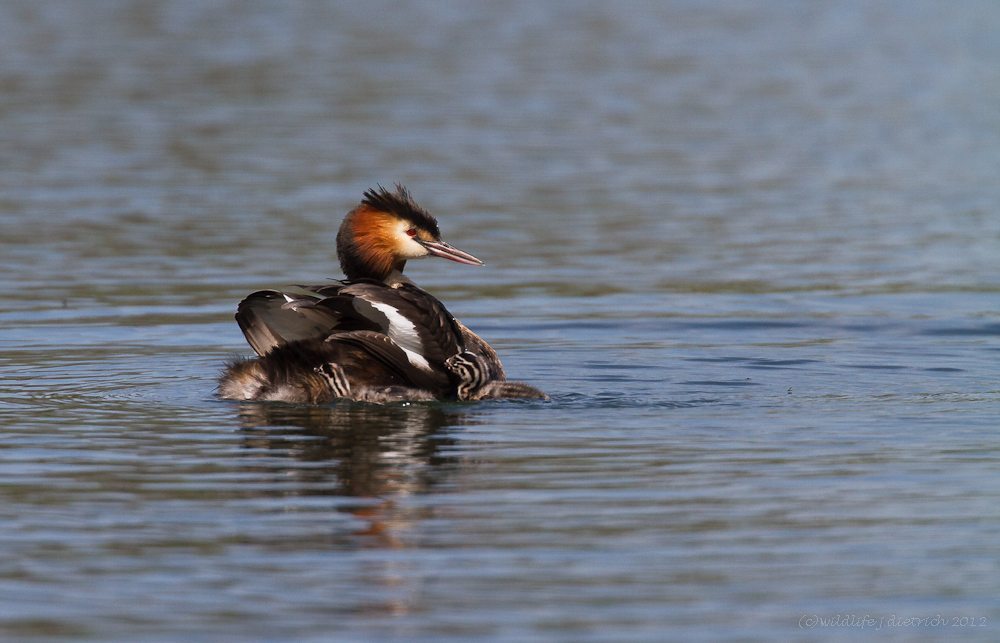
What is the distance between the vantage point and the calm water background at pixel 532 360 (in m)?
6.59

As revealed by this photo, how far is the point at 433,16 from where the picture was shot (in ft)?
156

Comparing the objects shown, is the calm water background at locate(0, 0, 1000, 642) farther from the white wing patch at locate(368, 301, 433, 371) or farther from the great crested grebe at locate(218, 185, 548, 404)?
the white wing patch at locate(368, 301, 433, 371)

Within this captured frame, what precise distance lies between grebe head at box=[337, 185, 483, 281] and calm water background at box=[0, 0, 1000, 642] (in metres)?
1.10

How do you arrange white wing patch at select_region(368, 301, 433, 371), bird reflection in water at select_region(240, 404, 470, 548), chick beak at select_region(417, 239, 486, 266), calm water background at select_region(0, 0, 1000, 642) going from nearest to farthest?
1. calm water background at select_region(0, 0, 1000, 642)
2. bird reflection in water at select_region(240, 404, 470, 548)
3. white wing patch at select_region(368, 301, 433, 371)
4. chick beak at select_region(417, 239, 486, 266)

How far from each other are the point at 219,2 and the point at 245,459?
45605mm

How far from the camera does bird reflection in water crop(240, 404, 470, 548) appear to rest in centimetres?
775

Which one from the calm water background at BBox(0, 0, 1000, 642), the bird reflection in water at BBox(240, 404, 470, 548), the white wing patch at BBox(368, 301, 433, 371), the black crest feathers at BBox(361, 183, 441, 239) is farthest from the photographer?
the black crest feathers at BBox(361, 183, 441, 239)

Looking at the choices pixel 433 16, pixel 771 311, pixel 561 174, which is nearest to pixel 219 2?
pixel 433 16

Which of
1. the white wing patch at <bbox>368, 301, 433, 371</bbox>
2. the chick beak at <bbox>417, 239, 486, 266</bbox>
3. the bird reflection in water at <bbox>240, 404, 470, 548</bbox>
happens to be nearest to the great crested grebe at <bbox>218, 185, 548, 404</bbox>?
the white wing patch at <bbox>368, 301, 433, 371</bbox>

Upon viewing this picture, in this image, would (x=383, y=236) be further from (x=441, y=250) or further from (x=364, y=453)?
(x=364, y=453)

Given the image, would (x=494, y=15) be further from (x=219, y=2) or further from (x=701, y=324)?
(x=701, y=324)

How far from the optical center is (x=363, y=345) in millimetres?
10039

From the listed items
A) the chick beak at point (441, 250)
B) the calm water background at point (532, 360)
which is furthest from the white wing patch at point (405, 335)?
the chick beak at point (441, 250)

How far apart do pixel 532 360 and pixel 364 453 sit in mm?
3503
